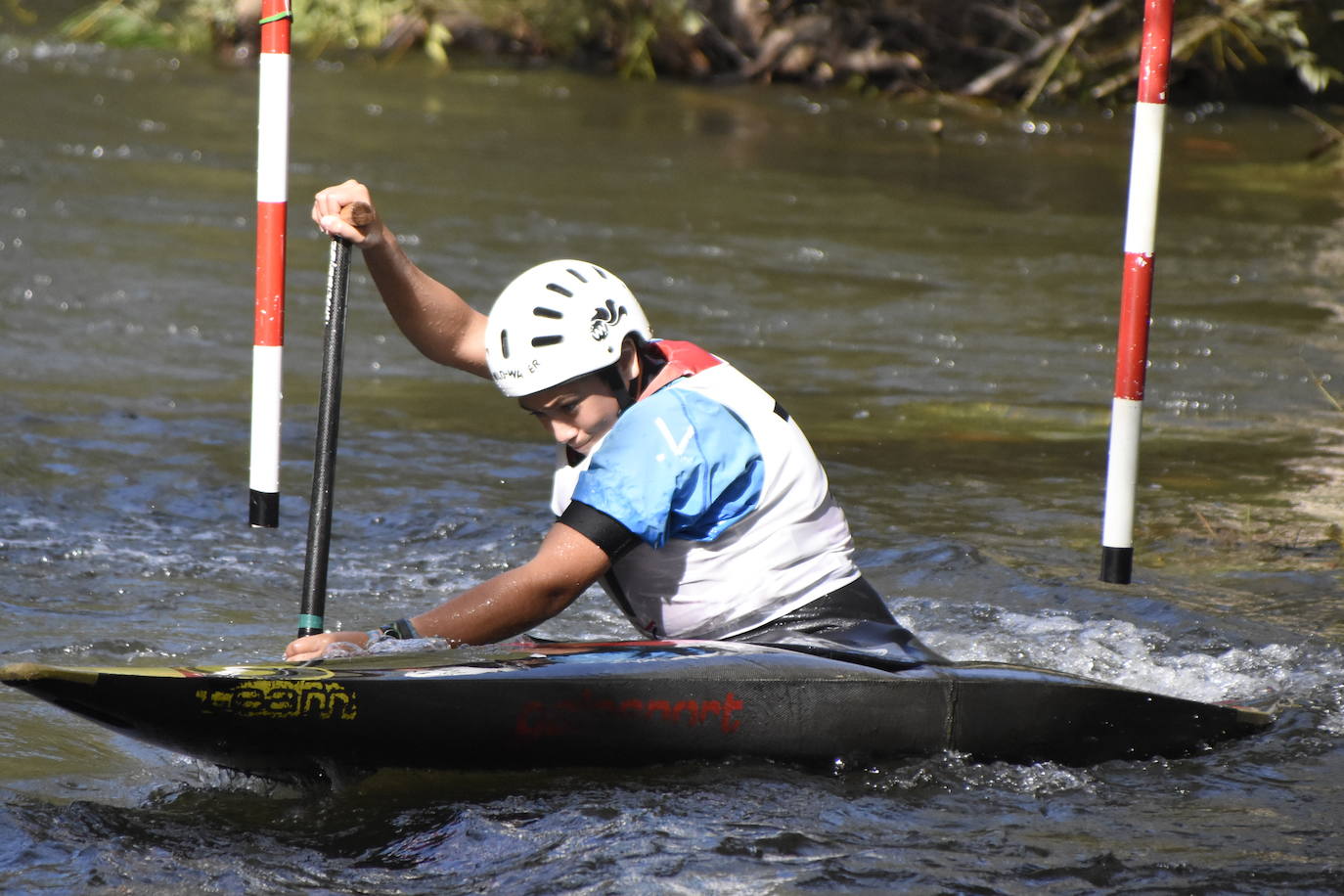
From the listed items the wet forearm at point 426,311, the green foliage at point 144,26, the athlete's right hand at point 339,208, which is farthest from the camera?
the green foliage at point 144,26

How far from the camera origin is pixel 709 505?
12.1ft

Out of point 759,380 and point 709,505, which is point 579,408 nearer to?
point 709,505

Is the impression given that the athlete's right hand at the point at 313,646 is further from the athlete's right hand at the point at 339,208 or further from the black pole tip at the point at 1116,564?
the black pole tip at the point at 1116,564

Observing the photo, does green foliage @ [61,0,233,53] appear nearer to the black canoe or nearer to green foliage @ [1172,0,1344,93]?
green foliage @ [1172,0,1344,93]

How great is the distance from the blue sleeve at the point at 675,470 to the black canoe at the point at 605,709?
0.35 metres

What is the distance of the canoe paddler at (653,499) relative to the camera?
3.63 metres

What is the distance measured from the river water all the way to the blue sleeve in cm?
A: 61

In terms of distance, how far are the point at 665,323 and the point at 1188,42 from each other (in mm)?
6640

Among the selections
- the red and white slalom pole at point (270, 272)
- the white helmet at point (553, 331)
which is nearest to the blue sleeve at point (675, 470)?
the white helmet at point (553, 331)

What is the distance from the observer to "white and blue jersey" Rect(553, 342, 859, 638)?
142 inches

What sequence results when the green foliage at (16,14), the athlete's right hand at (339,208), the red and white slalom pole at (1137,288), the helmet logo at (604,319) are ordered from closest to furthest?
the helmet logo at (604,319), the athlete's right hand at (339,208), the red and white slalom pole at (1137,288), the green foliage at (16,14)

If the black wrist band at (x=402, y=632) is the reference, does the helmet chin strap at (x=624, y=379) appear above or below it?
above

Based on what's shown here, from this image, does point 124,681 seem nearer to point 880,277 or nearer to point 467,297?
point 467,297

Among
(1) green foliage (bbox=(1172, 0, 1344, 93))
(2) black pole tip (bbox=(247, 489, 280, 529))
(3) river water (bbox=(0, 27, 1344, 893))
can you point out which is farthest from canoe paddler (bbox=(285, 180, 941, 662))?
(1) green foliage (bbox=(1172, 0, 1344, 93))
